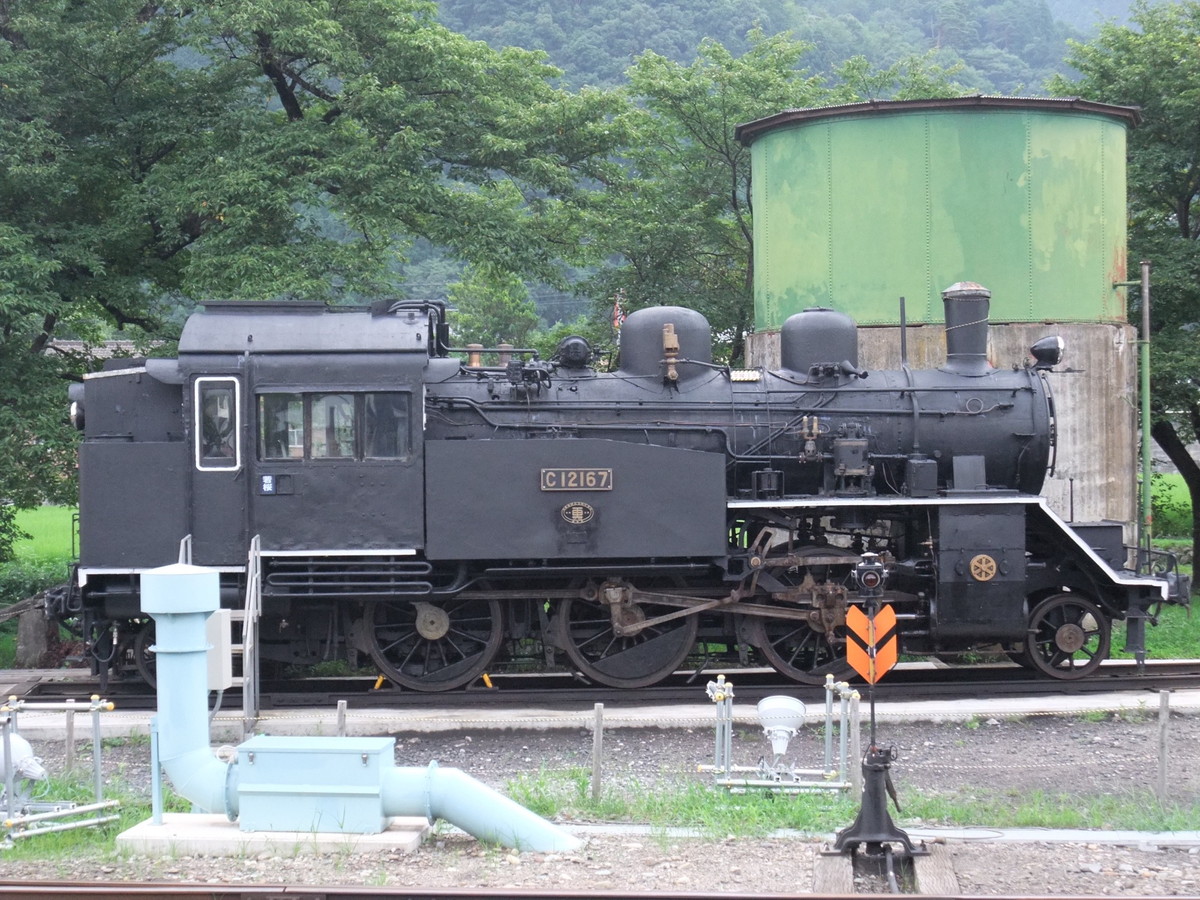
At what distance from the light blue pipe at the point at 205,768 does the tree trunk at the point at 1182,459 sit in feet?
50.6

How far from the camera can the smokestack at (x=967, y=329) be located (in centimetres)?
1243

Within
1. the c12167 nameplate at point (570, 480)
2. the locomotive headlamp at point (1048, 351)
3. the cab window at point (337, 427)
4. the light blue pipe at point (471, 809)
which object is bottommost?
the light blue pipe at point (471, 809)

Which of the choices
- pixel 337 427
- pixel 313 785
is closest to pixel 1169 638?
pixel 337 427

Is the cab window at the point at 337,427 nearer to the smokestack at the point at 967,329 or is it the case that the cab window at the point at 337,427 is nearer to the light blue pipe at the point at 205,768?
the light blue pipe at the point at 205,768

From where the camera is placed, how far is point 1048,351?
12438mm

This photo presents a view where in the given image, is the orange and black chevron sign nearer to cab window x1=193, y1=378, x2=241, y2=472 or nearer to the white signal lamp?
the white signal lamp

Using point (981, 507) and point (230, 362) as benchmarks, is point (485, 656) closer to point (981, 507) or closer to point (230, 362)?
point (230, 362)

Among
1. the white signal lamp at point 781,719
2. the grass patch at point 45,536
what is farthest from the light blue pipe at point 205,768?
the grass patch at point 45,536

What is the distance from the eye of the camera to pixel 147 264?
17.0m

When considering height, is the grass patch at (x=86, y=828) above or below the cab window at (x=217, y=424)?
below

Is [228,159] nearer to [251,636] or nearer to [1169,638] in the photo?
[251,636]

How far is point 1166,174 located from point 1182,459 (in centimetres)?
505

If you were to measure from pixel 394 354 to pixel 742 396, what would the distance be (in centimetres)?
348

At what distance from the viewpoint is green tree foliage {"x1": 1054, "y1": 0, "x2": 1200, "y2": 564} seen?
1820cm
